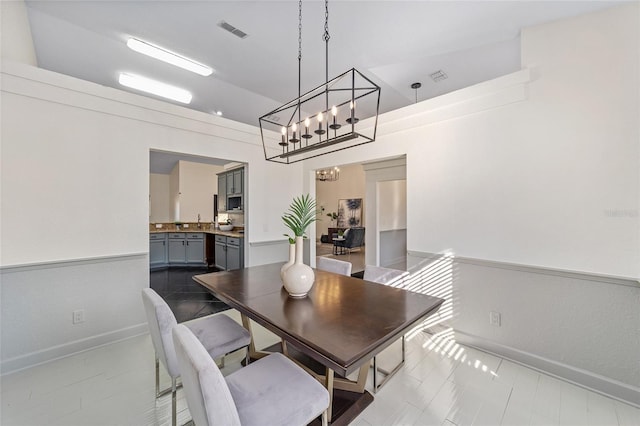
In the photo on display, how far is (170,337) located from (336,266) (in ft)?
5.62

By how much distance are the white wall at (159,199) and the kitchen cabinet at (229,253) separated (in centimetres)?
316

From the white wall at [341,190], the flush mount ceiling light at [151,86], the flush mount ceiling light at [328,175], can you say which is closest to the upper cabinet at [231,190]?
the flush mount ceiling light at [151,86]

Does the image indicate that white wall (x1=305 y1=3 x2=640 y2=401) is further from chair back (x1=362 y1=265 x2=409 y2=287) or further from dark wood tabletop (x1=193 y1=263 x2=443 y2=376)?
dark wood tabletop (x1=193 y1=263 x2=443 y2=376)

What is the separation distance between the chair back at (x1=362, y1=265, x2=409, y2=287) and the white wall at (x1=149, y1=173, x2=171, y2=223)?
23.8 feet

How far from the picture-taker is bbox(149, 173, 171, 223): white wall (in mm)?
7387

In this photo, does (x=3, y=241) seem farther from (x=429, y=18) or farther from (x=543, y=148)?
(x=543, y=148)

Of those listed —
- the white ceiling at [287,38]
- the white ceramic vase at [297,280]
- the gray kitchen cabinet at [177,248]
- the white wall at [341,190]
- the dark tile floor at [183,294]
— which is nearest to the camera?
the white ceramic vase at [297,280]

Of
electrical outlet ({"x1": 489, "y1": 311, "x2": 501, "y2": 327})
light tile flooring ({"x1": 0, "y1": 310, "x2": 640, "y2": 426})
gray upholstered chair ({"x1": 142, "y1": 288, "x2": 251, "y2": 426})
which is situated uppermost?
gray upholstered chair ({"x1": 142, "y1": 288, "x2": 251, "y2": 426})

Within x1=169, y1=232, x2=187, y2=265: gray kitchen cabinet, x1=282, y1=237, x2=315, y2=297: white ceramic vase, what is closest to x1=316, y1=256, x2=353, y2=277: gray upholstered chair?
x1=282, y1=237, x2=315, y2=297: white ceramic vase

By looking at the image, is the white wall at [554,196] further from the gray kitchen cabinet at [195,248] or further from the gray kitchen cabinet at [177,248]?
the gray kitchen cabinet at [177,248]

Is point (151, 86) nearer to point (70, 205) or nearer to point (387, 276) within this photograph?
point (70, 205)

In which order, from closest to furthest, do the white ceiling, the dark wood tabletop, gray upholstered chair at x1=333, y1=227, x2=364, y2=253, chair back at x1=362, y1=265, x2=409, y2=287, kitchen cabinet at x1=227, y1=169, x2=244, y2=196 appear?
1. the dark wood tabletop
2. the white ceiling
3. chair back at x1=362, y1=265, x2=409, y2=287
4. kitchen cabinet at x1=227, y1=169, x2=244, y2=196
5. gray upholstered chair at x1=333, y1=227, x2=364, y2=253

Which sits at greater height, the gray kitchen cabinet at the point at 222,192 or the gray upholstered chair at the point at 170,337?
the gray kitchen cabinet at the point at 222,192

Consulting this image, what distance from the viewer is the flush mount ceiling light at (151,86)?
335 cm
